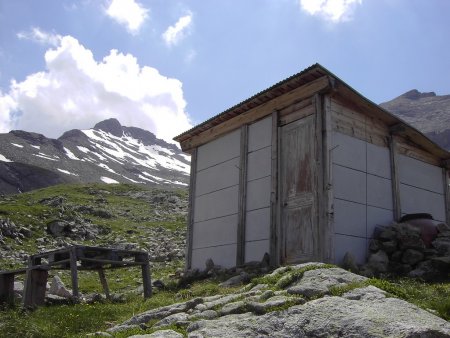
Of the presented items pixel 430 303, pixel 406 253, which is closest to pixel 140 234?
pixel 406 253

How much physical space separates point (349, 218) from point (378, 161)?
2632 millimetres

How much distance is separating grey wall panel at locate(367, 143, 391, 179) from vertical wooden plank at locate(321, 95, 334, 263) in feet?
6.69

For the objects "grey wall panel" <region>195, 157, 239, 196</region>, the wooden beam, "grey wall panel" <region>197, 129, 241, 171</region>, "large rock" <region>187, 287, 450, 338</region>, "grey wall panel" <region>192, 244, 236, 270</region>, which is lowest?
"large rock" <region>187, 287, 450, 338</region>

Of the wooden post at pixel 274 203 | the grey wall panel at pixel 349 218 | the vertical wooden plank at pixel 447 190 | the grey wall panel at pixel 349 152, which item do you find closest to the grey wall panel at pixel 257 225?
the wooden post at pixel 274 203

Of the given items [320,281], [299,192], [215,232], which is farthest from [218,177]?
[320,281]

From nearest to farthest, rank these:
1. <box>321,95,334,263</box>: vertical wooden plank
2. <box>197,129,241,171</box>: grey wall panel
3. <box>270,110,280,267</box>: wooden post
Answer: <box>321,95,334,263</box>: vertical wooden plank → <box>270,110,280,267</box>: wooden post → <box>197,129,241,171</box>: grey wall panel

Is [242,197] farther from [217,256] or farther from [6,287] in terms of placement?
[6,287]

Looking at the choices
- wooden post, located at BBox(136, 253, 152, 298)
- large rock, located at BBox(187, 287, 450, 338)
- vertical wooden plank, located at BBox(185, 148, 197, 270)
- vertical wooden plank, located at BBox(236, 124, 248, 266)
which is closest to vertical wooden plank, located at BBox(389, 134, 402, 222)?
vertical wooden plank, located at BBox(236, 124, 248, 266)

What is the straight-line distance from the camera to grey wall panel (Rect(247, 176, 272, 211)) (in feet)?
50.5

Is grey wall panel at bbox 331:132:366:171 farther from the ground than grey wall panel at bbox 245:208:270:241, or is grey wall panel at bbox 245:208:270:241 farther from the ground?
grey wall panel at bbox 331:132:366:171

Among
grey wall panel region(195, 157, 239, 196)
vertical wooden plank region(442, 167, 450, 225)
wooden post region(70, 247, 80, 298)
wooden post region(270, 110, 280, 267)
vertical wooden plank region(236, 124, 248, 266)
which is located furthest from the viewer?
vertical wooden plank region(442, 167, 450, 225)

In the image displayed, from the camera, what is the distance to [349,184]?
47.2 ft

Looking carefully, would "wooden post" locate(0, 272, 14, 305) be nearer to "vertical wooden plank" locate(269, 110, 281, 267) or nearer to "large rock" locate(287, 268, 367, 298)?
"vertical wooden plank" locate(269, 110, 281, 267)

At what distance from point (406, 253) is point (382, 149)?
157 inches
